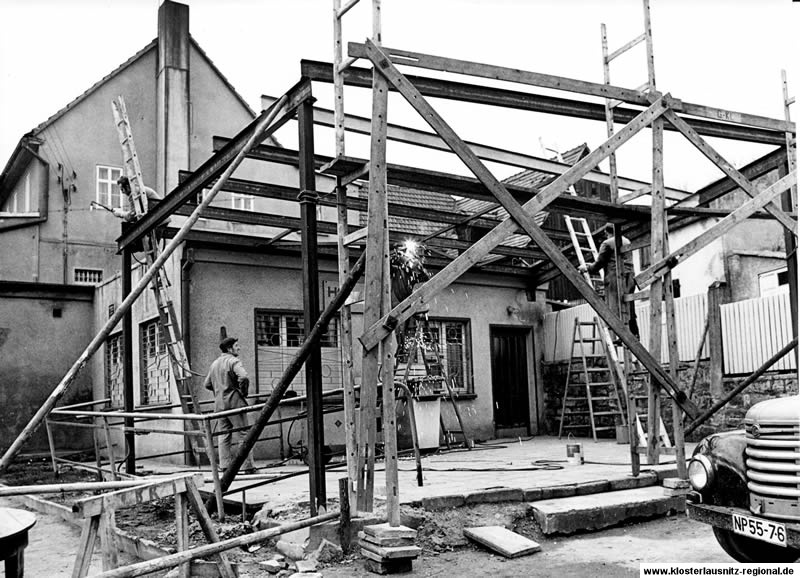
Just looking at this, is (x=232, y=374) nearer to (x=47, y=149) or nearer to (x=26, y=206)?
(x=47, y=149)

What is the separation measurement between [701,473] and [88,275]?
2066 centimetres

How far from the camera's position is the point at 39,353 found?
56.6 ft

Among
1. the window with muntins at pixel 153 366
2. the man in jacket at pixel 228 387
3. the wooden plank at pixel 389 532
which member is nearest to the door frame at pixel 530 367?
the window with muntins at pixel 153 366

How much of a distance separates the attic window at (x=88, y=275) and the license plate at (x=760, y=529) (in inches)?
816

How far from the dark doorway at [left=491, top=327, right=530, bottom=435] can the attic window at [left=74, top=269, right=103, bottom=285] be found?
12652mm

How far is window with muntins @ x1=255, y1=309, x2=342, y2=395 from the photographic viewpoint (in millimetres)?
13055

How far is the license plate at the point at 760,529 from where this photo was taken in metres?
4.27

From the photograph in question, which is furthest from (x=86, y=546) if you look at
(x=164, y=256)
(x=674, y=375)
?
(x=674, y=375)

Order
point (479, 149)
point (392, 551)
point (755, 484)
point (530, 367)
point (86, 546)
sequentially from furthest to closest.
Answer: point (530, 367), point (479, 149), point (392, 551), point (755, 484), point (86, 546)

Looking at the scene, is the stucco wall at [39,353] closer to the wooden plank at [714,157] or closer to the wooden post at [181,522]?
the wooden post at [181,522]

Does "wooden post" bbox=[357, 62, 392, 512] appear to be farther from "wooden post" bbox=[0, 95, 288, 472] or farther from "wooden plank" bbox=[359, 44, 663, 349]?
"wooden post" bbox=[0, 95, 288, 472]

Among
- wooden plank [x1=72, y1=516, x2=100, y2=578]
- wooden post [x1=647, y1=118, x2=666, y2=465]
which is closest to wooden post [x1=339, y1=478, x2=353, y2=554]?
wooden plank [x1=72, y1=516, x2=100, y2=578]

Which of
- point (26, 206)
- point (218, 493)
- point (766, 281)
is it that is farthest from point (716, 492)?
point (26, 206)

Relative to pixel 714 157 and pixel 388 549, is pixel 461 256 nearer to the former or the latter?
pixel 388 549
